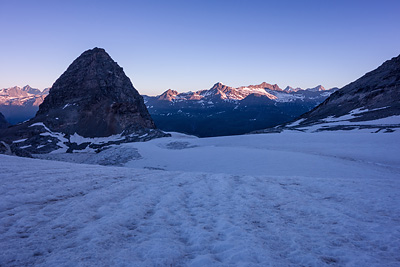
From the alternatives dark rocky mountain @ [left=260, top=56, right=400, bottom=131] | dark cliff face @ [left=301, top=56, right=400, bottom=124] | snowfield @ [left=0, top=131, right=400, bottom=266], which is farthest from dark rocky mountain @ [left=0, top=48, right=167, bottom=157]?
dark cliff face @ [left=301, top=56, right=400, bottom=124]

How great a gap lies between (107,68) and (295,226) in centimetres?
11211

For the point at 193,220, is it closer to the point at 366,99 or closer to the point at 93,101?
the point at 366,99

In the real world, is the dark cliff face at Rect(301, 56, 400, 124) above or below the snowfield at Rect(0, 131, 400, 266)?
above

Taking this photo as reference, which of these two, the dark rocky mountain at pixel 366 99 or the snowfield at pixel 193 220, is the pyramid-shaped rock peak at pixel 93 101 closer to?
the dark rocky mountain at pixel 366 99

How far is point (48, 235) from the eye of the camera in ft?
14.2

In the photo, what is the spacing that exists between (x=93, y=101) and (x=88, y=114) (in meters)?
6.76

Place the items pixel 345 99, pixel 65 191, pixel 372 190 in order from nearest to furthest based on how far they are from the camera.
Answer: pixel 65 191 < pixel 372 190 < pixel 345 99

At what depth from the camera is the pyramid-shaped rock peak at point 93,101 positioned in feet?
258

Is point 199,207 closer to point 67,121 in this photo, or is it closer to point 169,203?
point 169,203

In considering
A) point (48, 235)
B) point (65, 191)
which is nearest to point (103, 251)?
point (48, 235)

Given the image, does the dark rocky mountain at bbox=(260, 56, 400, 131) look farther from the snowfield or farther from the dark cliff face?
the snowfield

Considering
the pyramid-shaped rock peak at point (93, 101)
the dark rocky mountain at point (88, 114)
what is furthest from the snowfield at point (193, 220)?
the pyramid-shaped rock peak at point (93, 101)

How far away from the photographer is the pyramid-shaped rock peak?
78.6m

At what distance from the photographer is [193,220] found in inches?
220
